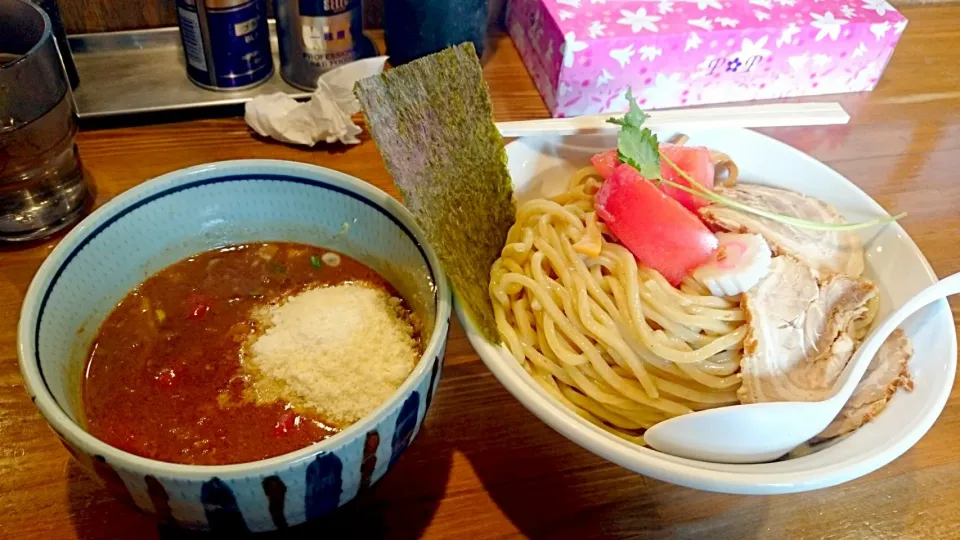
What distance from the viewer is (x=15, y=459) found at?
2.99 ft

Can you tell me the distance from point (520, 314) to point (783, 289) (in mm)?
357

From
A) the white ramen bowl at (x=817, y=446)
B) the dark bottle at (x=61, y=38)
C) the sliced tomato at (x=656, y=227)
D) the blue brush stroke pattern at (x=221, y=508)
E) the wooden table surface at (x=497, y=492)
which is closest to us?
the blue brush stroke pattern at (x=221, y=508)

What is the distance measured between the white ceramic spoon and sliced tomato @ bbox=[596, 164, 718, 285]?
0.82 ft

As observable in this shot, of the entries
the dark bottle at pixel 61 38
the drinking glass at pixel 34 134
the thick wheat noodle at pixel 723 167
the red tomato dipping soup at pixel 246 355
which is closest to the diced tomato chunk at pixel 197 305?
the red tomato dipping soup at pixel 246 355

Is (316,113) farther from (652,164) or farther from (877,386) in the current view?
(877,386)

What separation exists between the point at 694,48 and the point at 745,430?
0.90 metres

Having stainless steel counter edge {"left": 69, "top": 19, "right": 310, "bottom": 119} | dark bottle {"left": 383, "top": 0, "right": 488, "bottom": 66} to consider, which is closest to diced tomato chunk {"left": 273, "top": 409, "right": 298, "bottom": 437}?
stainless steel counter edge {"left": 69, "top": 19, "right": 310, "bottom": 119}

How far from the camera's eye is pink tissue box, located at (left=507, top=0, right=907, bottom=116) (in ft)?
4.68

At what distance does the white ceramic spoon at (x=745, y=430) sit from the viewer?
82 centimetres

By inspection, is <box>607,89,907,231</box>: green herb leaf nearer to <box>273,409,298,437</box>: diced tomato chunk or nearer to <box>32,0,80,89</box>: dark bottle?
<box>273,409,298,437</box>: diced tomato chunk

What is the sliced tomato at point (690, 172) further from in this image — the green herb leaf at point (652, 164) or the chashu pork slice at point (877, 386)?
the chashu pork slice at point (877, 386)

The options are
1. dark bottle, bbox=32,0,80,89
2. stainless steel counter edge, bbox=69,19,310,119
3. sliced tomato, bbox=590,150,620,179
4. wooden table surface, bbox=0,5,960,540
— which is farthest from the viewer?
stainless steel counter edge, bbox=69,19,310,119

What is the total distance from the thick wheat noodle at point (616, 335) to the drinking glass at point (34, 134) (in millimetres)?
724

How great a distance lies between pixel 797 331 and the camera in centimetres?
97
